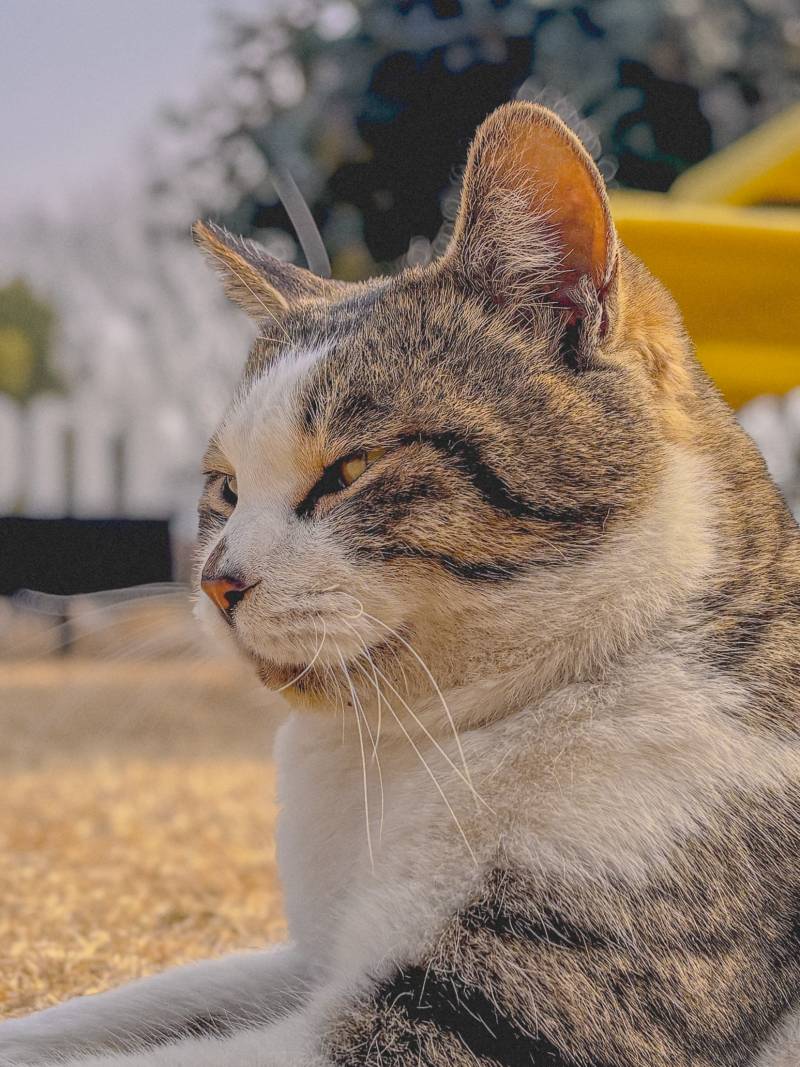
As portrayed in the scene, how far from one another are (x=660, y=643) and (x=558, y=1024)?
0.40 m

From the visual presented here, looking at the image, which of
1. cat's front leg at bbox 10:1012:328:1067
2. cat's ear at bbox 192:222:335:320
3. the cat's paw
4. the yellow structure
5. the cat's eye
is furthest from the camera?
the yellow structure

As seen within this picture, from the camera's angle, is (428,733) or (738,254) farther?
(738,254)

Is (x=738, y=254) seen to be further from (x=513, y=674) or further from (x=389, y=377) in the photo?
(x=513, y=674)

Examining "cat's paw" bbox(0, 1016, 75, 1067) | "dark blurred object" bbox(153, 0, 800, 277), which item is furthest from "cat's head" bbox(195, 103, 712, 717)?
"dark blurred object" bbox(153, 0, 800, 277)

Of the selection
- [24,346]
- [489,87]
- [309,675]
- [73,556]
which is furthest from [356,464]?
[24,346]

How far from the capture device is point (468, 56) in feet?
13.2

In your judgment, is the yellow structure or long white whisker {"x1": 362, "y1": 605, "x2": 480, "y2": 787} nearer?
long white whisker {"x1": 362, "y1": 605, "x2": 480, "y2": 787}

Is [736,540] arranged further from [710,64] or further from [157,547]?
[157,547]

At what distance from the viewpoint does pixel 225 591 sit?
1.21m

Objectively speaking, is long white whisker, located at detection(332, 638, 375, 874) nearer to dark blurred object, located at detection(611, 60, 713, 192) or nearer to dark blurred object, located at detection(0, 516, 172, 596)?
dark blurred object, located at detection(611, 60, 713, 192)

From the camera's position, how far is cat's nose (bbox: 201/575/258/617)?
1193mm

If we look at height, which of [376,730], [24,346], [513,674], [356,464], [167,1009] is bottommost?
[24,346]

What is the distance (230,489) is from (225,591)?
0.29 meters

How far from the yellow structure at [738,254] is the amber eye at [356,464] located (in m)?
1.14
